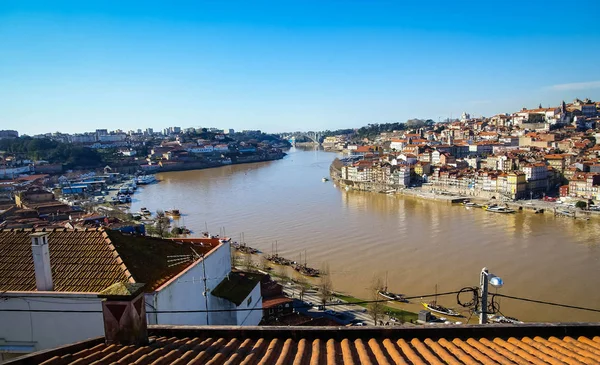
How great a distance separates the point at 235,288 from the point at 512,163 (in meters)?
14.5

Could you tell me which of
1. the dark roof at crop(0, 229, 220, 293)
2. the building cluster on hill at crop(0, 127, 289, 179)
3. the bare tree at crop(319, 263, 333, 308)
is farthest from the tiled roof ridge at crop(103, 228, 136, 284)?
the building cluster on hill at crop(0, 127, 289, 179)

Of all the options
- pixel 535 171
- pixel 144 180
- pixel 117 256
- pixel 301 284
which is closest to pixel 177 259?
pixel 117 256

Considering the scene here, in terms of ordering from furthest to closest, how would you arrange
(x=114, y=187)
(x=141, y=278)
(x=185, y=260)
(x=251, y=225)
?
1. (x=114, y=187)
2. (x=251, y=225)
3. (x=185, y=260)
4. (x=141, y=278)

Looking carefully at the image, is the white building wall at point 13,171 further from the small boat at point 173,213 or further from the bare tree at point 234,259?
the bare tree at point 234,259

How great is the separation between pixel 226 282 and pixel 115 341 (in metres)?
1.54

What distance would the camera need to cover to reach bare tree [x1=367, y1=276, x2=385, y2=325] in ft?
14.4

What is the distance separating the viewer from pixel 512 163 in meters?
14.6

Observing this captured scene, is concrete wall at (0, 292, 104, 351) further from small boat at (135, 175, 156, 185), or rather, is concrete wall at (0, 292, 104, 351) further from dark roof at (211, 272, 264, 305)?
small boat at (135, 175, 156, 185)

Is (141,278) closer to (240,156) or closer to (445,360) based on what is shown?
(445,360)

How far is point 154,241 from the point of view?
89.4 inches

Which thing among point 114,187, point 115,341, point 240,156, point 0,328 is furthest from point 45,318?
point 240,156

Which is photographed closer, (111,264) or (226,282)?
(111,264)

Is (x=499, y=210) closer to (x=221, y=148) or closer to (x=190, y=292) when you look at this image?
(x=190, y=292)

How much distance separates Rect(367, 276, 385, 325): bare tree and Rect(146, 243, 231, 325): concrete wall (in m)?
1.88
